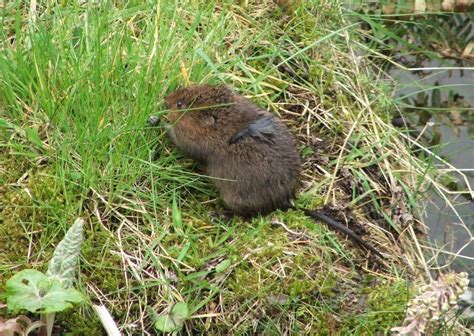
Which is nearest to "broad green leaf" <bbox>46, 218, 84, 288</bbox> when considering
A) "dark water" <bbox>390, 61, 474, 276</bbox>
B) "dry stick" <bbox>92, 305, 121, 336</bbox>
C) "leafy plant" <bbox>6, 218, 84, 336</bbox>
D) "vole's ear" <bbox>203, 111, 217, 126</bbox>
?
"leafy plant" <bbox>6, 218, 84, 336</bbox>

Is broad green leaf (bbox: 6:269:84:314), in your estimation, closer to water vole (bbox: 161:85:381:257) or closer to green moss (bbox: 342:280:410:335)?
water vole (bbox: 161:85:381:257)

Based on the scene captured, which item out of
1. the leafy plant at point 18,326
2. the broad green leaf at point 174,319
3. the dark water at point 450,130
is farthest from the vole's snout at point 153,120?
the dark water at point 450,130

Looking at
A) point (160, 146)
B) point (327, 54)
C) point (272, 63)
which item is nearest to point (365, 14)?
point (327, 54)

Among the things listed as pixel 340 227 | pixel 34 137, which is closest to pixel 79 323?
pixel 34 137

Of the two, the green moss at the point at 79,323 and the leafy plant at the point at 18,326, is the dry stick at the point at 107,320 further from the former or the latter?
the leafy plant at the point at 18,326

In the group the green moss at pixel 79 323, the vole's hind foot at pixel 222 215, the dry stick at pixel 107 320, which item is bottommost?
the green moss at pixel 79 323

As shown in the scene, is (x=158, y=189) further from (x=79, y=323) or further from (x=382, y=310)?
(x=382, y=310)
